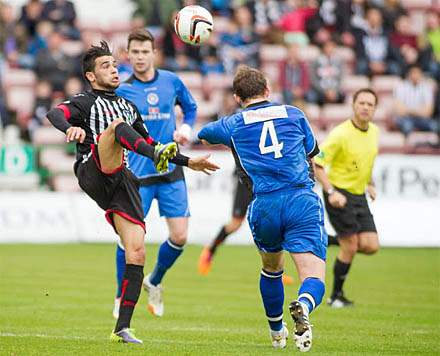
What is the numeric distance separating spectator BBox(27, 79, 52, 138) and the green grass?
4373 millimetres

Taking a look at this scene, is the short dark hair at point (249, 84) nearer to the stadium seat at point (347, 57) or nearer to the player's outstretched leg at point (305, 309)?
the player's outstretched leg at point (305, 309)

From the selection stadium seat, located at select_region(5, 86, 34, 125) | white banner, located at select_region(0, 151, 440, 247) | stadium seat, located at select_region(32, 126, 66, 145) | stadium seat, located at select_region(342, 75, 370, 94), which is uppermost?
stadium seat, located at select_region(5, 86, 34, 125)

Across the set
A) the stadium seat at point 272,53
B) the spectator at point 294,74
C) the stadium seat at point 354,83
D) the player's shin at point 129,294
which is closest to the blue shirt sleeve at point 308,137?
the player's shin at point 129,294

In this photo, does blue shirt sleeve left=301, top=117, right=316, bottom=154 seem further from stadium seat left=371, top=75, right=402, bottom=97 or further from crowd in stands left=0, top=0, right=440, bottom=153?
stadium seat left=371, top=75, right=402, bottom=97

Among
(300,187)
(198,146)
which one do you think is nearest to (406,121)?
(198,146)

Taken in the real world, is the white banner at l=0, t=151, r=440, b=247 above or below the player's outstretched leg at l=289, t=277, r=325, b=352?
below

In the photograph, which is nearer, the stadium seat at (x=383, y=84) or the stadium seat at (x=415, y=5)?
the stadium seat at (x=383, y=84)

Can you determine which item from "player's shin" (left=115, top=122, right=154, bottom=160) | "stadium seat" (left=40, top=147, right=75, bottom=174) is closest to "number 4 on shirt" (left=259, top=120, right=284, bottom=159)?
"player's shin" (left=115, top=122, right=154, bottom=160)

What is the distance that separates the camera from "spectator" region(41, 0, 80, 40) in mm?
20594

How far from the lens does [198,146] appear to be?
60.0 ft

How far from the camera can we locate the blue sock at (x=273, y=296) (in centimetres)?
693

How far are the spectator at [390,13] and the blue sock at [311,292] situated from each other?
17.9 meters

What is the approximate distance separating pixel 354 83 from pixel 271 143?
16.2 metres

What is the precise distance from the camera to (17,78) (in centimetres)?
2045
